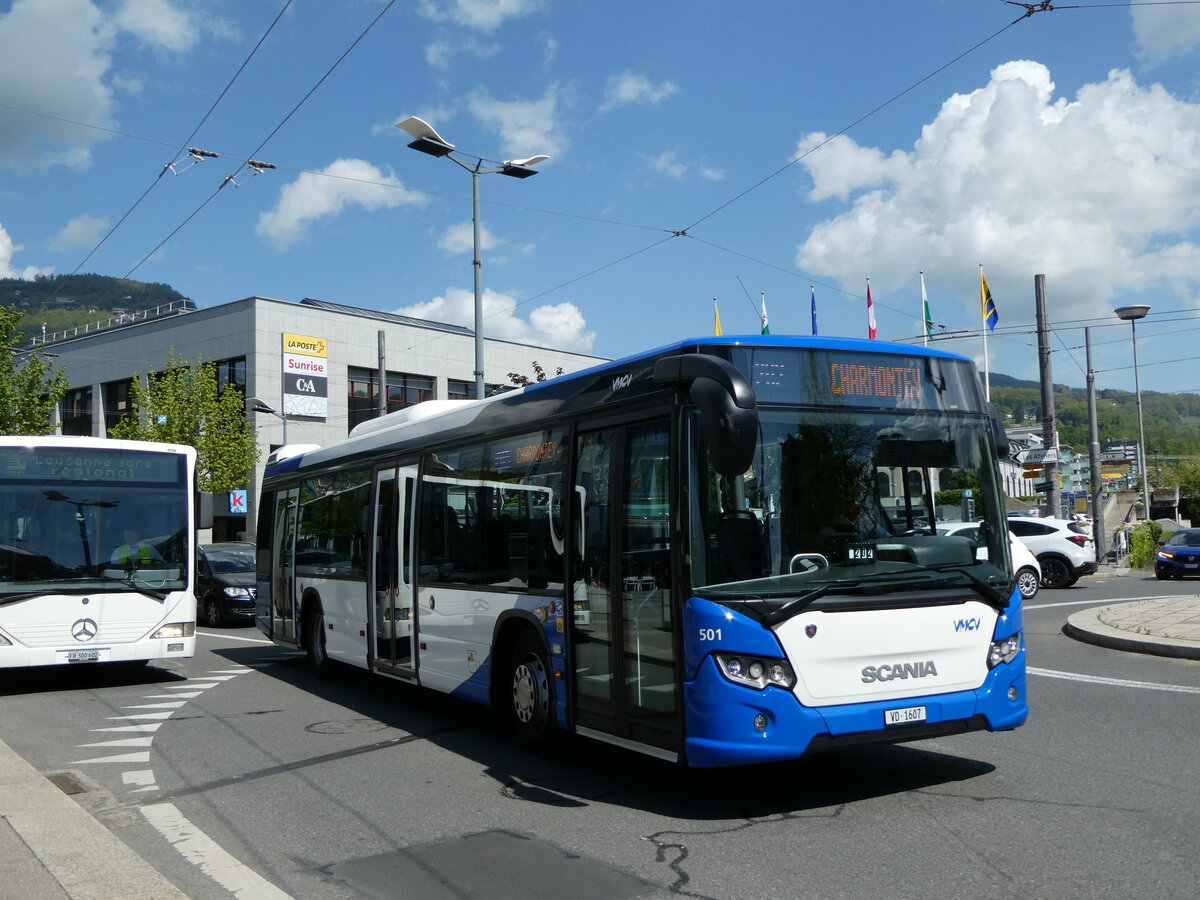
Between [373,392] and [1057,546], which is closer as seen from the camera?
[1057,546]

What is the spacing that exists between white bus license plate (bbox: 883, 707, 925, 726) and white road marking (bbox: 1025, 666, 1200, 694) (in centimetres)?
471

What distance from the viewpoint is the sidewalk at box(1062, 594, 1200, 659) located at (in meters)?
13.1

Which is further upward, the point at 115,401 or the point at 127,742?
the point at 115,401

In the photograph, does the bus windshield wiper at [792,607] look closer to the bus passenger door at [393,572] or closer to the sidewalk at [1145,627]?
the bus passenger door at [393,572]

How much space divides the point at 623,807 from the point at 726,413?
248cm

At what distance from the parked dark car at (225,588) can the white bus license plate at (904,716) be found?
17.6m

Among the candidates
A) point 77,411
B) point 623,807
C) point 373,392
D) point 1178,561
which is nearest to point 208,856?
point 623,807

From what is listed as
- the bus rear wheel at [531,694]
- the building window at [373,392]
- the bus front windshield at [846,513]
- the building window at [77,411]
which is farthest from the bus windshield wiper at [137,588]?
the building window at [77,411]

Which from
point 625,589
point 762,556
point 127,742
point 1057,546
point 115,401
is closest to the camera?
point 762,556

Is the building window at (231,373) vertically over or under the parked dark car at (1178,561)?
over

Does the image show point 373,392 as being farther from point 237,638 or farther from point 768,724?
point 768,724

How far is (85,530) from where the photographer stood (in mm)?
13062

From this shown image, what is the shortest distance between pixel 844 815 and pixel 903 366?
267cm

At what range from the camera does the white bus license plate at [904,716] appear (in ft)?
21.2
